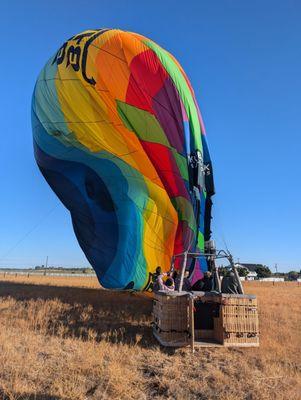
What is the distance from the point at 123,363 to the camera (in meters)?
7.38

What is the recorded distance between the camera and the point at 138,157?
13188 mm

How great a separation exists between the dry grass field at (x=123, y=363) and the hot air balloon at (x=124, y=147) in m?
2.89

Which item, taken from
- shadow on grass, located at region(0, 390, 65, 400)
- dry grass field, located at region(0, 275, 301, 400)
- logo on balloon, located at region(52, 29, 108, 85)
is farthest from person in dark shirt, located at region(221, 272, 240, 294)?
logo on balloon, located at region(52, 29, 108, 85)

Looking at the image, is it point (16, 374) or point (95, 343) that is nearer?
point (16, 374)

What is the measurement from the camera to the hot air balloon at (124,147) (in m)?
13.0

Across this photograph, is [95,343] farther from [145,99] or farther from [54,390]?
[145,99]

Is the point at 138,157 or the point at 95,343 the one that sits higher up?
the point at 138,157

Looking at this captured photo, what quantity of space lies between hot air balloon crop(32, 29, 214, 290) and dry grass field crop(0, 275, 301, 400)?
9.50ft

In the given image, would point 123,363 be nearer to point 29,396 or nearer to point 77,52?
→ point 29,396

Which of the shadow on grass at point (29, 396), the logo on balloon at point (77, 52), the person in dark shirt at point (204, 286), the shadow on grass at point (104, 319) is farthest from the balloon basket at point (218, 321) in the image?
the logo on balloon at point (77, 52)

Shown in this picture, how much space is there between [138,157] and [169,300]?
5.69 metres

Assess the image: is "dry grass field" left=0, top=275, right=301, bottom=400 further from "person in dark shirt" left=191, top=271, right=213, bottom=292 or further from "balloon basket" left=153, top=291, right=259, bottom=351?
"person in dark shirt" left=191, top=271, right=213, bottom=292

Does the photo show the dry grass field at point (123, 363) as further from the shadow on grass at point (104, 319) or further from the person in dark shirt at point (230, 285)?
the person in dark shirt at point (230, 285)

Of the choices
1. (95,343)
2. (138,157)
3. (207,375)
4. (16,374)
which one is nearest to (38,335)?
(95,343)
